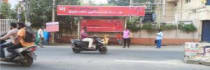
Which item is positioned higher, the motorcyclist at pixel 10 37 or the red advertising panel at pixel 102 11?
the red advertising panel at pixel 102 11

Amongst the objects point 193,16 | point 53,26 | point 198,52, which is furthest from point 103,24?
point 198,52

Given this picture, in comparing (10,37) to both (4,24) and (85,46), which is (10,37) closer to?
(85,46)

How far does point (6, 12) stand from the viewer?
25.3 meters

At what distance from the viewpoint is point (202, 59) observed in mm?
12633

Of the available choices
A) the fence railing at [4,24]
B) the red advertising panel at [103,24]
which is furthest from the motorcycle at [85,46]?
the fence railing at [4,24]

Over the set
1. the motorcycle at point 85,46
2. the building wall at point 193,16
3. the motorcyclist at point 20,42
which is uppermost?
the building wall at point 193,16

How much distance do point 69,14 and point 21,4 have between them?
157 inches

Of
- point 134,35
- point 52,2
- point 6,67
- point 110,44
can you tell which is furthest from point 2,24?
point 6,67

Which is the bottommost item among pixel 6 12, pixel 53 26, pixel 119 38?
pixel 119 38

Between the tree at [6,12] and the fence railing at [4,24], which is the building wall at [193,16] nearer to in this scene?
the tree at [6,12]

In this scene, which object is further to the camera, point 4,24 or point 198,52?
point 4,24

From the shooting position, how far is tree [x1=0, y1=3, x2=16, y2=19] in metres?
24.4

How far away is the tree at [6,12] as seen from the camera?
24438mm

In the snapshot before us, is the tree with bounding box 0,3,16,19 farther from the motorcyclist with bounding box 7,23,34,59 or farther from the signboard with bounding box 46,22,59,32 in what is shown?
the motorcyclist with bounding box 7,23,34,59
